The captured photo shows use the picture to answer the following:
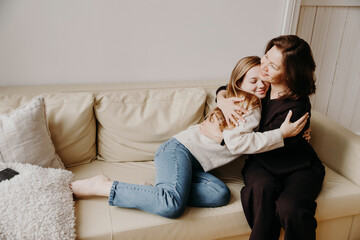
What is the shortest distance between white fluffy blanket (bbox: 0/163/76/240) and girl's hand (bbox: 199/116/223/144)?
0.65 meters

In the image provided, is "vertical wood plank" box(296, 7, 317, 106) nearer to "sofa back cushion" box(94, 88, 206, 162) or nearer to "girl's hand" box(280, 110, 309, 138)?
"sofa back cushion" box(94, 88, 206, 162)

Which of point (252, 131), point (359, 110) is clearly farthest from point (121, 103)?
point (359, 110)

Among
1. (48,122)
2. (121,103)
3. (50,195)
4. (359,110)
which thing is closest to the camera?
(50,195)

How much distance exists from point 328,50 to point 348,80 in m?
0.36

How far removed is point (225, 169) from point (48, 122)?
2.99 feet

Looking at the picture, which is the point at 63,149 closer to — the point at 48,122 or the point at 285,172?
the point at 48,122

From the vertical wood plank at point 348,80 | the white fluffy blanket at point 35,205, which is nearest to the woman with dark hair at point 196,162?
the white fluffy blanket at point 35,205

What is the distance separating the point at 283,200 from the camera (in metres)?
1.33

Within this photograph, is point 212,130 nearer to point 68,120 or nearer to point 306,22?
point 68,120

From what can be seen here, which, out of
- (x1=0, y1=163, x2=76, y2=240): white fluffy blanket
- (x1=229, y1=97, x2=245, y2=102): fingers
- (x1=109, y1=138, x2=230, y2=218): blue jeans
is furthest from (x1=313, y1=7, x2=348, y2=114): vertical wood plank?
(x1=0, y1=163, x2=76, y2=240): white fluffy blanket

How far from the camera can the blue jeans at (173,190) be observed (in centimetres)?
129

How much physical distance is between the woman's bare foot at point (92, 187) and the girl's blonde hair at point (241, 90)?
577mm

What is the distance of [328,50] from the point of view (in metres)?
2.45

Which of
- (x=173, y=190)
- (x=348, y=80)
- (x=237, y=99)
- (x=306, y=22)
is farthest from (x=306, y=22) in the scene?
(x=173, y=190)
